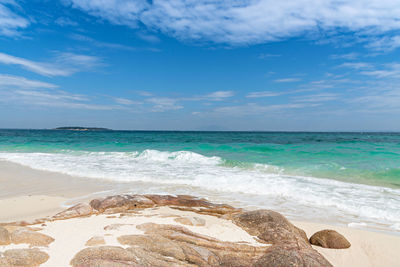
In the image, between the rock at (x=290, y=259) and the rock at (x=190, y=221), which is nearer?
the rock at (x=290, y=259)

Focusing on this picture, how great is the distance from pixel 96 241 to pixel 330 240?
3.69 metres

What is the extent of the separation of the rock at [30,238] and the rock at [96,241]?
1.62 feet

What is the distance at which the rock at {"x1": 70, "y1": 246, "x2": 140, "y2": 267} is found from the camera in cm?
282

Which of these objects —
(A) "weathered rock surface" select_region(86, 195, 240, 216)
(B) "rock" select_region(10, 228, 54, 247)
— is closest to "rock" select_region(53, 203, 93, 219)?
(A) "weathered rock surface" select_region(86, 195, 240, 216)

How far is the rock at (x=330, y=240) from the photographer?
4.40 m

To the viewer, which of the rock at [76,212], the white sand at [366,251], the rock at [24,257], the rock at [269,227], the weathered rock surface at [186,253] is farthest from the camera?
the rock at [76,212]

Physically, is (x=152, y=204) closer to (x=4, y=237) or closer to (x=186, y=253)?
(x=186, y=253)

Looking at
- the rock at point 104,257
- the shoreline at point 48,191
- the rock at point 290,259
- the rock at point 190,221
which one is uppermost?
the rock at point 104,257

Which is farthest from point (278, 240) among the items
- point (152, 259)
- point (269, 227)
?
point (152, 259)

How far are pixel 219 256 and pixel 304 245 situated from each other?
1407mm

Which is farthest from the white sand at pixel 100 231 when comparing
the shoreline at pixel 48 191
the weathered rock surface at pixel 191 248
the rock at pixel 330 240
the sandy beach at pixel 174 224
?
the shoreline at pixel 48 191

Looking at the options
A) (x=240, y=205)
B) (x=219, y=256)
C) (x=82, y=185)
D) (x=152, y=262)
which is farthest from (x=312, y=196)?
(x=82, y=185)

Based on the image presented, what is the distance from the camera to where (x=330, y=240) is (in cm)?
443

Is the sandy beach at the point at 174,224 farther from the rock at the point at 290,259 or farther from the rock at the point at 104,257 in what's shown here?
the rock at the point at 290,259
